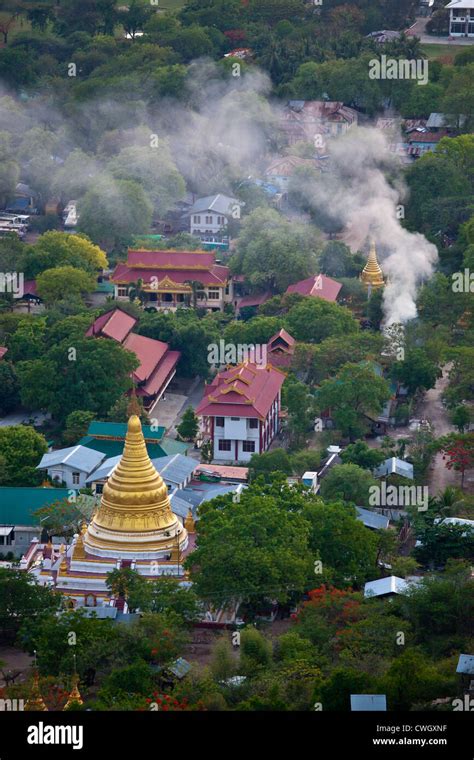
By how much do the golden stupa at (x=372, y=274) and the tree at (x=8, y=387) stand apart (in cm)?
1320

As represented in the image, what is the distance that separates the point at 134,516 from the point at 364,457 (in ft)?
25.5

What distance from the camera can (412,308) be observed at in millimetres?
68688

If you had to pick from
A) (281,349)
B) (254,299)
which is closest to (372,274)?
(254,299)

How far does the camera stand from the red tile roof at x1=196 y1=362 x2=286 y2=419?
60031 mm

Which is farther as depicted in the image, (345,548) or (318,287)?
(318,287)

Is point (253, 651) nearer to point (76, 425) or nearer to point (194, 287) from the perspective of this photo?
point (76, 425)

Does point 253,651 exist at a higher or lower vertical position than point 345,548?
lower

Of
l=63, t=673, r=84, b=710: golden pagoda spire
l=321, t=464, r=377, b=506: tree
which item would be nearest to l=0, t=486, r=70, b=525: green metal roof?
l=321, t=464, r=377, b=506: tree

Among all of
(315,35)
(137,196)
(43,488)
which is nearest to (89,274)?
(137,196)

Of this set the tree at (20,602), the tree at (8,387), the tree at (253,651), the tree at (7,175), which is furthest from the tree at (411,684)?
the tree at (7,175)

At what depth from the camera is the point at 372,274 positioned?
73.0 m

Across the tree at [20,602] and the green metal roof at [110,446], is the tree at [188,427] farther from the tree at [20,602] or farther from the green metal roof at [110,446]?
the tree at [20,602]

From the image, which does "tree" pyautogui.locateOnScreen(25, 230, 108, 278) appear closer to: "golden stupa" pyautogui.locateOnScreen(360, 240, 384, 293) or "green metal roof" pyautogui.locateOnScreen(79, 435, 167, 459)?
"golden stupa" pyautogui.locateOnScreen(360, 240, 384, 293)

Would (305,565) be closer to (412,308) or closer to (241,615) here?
(241,615)
